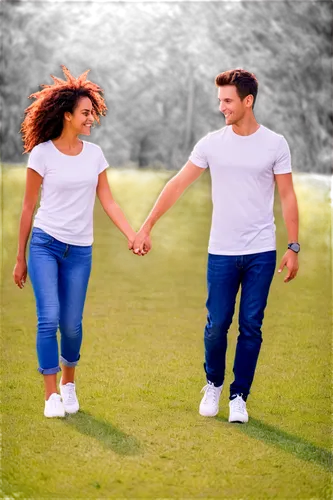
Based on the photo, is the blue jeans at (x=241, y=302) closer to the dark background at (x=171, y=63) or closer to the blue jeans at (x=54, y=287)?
the blue jeans at (x=54, y=287)

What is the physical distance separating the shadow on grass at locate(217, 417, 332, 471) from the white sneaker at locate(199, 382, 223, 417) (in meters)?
0.07

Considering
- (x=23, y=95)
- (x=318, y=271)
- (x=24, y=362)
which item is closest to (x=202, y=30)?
(x=23, y=95)

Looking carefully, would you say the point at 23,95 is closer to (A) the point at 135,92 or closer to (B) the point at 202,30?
(A) the point at 135,92

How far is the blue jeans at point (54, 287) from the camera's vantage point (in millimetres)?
5305

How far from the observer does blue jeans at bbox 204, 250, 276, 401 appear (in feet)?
17.4

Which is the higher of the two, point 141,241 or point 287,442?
point 141,241

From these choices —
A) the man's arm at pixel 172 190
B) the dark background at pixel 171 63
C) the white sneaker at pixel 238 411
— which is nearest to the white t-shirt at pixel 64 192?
the man's arm at pixel 172 190

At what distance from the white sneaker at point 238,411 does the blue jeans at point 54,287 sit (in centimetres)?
104

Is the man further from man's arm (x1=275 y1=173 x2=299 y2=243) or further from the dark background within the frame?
the dark background

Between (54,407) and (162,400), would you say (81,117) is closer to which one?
(54,407)

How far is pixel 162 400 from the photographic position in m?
5.84

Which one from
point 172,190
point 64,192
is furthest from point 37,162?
point 172,190

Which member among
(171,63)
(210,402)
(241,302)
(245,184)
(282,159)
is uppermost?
(282,159)

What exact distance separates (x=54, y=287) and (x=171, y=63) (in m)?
12.4
